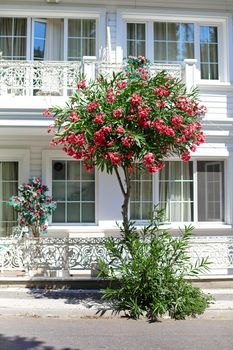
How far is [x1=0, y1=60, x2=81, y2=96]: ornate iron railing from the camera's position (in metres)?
10.4

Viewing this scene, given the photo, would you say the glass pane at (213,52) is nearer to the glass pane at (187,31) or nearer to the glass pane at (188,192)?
the glass pane at (187,31)

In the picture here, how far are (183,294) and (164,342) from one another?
167 cm

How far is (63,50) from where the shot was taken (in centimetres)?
1205

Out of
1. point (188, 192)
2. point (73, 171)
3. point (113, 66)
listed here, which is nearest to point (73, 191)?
point (73, 171)

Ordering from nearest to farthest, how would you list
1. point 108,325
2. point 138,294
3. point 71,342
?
point 71,342 → point 108,325 → point 138,294

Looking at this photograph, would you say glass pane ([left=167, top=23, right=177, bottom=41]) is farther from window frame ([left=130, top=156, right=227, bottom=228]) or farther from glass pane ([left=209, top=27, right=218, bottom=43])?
window frame ([left=130, top=156, right=227, bottom=228])

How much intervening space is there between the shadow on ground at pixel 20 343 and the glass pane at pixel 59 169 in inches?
221

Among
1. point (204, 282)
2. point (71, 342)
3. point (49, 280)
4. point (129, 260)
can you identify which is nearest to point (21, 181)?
point (49, 280)

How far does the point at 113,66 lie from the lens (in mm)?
11344

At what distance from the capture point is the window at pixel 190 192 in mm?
11859

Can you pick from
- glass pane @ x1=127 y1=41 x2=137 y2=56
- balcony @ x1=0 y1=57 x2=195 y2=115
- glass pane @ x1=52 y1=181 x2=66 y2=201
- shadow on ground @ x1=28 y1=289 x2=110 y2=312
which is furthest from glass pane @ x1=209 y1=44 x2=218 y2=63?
shadow on ground @ x1=28 y1=289 x2=110 y2=312

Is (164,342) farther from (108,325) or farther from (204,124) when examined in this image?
(204,124)

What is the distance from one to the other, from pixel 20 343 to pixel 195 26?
9.56m

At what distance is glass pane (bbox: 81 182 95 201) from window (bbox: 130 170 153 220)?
1.01m
